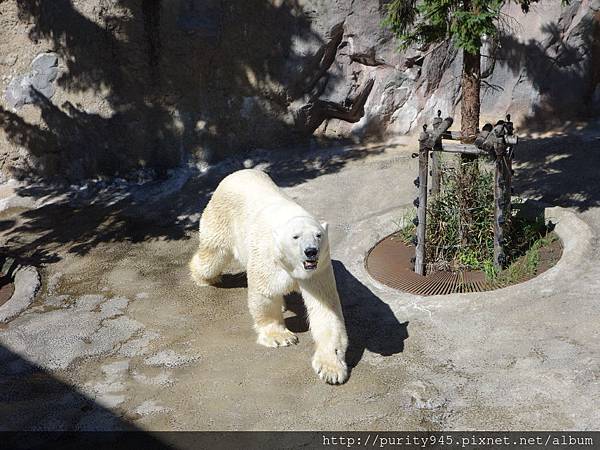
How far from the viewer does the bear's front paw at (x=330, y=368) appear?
4.83 meters

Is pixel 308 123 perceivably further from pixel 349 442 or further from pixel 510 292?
pixel 349 442

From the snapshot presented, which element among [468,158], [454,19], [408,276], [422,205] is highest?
[454,19]

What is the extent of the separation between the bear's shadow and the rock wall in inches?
179

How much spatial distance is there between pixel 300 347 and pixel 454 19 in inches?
128

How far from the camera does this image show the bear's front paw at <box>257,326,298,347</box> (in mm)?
5465

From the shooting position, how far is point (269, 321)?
219 inches

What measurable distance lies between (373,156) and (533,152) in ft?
7.99

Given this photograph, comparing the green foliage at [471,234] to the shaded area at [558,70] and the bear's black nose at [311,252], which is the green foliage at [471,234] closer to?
the bear's black nose at [311,252]

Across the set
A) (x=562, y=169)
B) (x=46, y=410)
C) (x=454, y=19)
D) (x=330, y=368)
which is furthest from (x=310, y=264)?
(x=562, y=169)

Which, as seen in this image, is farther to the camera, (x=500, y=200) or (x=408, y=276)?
(x=408, y=276)

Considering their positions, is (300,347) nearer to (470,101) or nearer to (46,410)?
(46,410)

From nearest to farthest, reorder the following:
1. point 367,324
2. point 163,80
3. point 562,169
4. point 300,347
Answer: point 300,347
point 367,324
point 562,169
point 163,80

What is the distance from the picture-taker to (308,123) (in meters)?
10.9

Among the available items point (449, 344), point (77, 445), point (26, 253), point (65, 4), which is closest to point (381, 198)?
point (449, 344)
